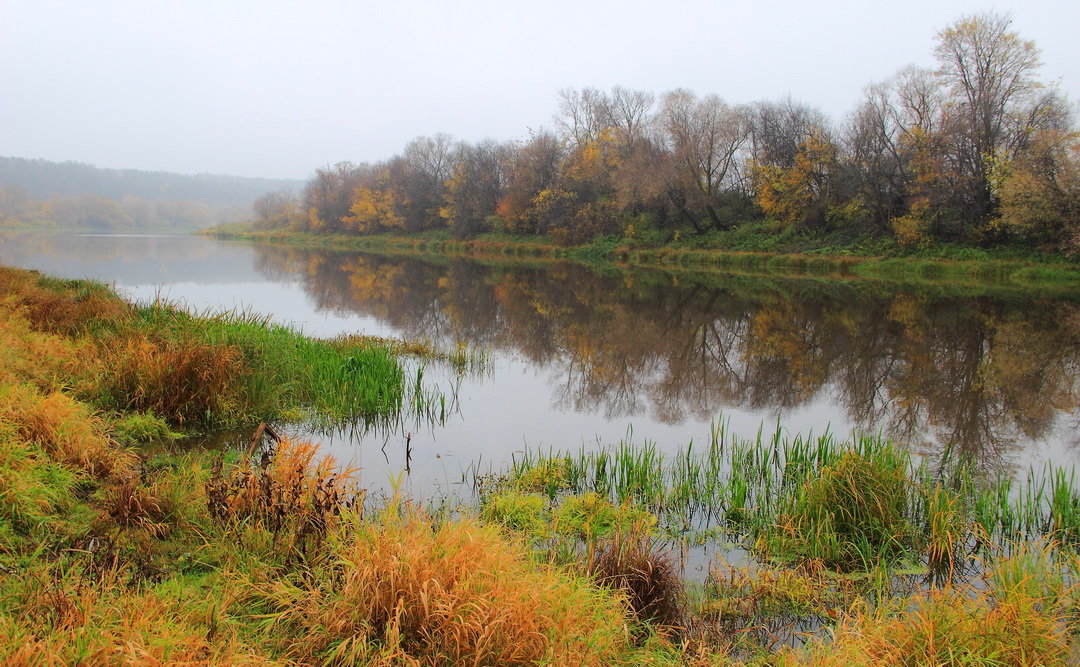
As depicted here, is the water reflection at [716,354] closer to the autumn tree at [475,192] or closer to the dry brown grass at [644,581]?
the dry brown grass at [644,581]

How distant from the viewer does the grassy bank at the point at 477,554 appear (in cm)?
303

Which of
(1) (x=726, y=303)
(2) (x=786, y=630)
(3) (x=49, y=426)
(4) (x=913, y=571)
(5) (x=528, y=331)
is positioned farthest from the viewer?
(1) (x=726, y=303)

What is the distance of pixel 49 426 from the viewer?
5387mm

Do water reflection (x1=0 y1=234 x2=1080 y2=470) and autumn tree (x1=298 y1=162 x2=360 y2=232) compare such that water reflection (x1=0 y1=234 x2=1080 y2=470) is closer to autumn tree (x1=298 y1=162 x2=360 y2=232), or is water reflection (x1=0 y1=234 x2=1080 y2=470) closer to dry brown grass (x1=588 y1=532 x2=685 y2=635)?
dry brown grass (x1=588 y1=532 x2=685 y2=635)

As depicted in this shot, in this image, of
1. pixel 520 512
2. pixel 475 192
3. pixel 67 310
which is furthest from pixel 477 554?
pixel 475 192

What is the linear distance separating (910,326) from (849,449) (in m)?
13.2

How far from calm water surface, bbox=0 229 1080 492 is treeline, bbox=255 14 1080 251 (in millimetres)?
7229

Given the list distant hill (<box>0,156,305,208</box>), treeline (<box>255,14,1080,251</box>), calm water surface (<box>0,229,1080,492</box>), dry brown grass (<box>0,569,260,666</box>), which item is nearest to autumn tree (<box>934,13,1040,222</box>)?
treeline (<box>255,14,1080,251</box>)

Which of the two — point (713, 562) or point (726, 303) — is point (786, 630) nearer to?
point (713, 562)

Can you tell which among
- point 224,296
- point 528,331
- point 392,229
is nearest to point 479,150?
point 392,229

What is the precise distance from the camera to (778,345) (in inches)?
586

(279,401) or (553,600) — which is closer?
(553,600)

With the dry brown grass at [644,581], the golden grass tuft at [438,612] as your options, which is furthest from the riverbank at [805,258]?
the golden grass tuft at [438,612]

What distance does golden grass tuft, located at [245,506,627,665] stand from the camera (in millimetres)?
2945
